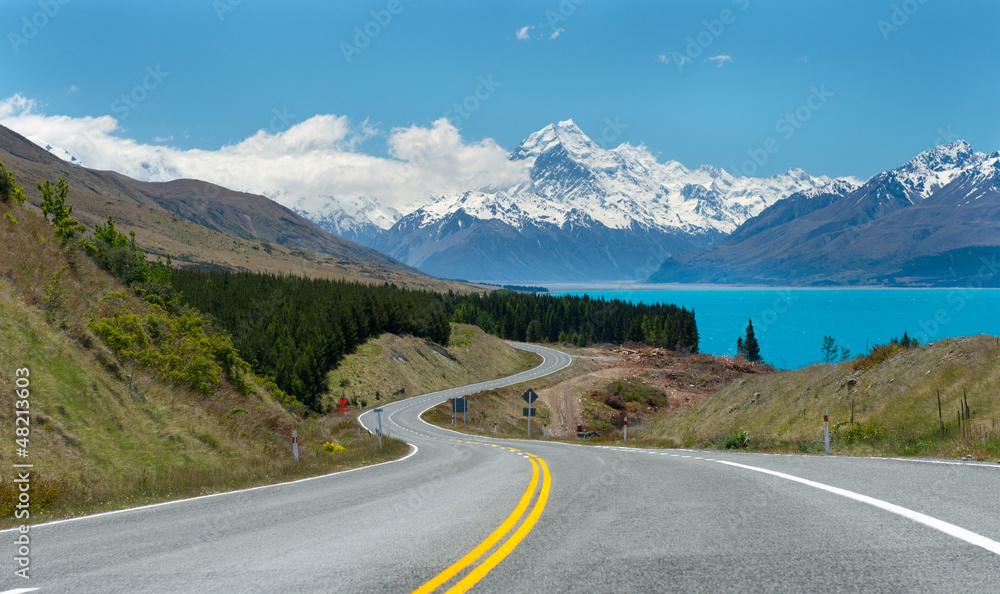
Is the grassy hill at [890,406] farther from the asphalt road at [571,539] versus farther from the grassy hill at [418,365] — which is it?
the grassy hill at [418,365]

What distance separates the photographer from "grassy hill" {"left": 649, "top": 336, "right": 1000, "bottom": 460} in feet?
45.3

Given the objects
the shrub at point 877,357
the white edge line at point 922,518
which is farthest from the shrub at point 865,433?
the white edge line at point 922,518

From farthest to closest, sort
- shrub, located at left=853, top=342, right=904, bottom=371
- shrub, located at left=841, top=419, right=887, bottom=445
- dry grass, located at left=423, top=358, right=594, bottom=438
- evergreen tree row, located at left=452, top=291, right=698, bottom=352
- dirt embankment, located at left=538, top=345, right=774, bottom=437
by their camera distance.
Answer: evergreen tree row, located at left=452, top=291, right=698, bottom=352, dirt embankment, located at left=538, top=345, right=774, bottom=437, dry grass, located at left=423, top=358, right=594, bottom=438, shrub, located at left=853, top=342, right=904, bottom=371, shrub, located at left=841, top=419, right=887, bottom=445

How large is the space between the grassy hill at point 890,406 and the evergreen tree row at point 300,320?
43.6 metres

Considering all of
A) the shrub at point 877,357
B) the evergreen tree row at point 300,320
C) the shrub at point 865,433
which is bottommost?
the shrub at point 865,433

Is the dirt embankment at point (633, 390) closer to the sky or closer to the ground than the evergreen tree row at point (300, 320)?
closer to the ground

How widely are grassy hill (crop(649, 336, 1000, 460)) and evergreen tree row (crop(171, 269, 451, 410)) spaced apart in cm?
4359

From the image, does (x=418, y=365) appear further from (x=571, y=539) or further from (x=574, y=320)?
(x=574, y=320)

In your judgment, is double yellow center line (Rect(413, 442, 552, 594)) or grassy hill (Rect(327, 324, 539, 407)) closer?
double yellow center line (Rect(413, 442, 552, 594))

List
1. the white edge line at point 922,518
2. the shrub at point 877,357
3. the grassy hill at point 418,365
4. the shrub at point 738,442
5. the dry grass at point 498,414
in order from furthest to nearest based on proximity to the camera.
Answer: the grassy hill at point 418,365
the dry grass at point 498,414
the shrub at point 877,357
the shrub at point 738,442
the white edge line at point 922,518

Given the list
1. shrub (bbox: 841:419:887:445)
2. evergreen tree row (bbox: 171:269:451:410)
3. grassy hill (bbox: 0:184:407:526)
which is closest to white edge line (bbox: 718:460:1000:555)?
shrub (bbox: 841:419:887:445)

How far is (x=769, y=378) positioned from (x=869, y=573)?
1238 inches

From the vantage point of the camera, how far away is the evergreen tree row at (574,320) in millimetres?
132125

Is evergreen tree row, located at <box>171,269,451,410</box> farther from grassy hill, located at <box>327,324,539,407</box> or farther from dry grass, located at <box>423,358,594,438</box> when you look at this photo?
dry grass, located at <box>423,358,594,438</box>
